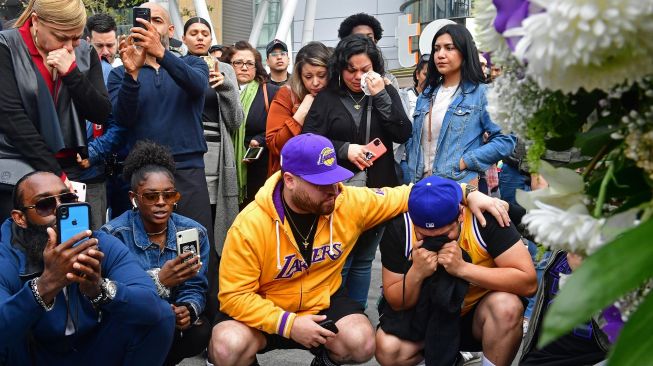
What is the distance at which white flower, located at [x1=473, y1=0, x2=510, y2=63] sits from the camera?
1.20 m

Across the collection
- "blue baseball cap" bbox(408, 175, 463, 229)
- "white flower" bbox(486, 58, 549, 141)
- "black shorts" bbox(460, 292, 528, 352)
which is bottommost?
"black shorts" bbox(460, 292, 528, 352)

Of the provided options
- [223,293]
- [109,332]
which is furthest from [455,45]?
[109,332]

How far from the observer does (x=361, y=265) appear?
4.64m

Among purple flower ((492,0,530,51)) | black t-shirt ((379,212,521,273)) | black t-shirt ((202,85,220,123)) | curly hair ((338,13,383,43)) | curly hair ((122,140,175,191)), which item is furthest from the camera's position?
curly hair ((338,13,383,43))

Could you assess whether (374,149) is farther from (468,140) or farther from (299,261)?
(299,261)

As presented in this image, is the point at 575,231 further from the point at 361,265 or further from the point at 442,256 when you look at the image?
the point at 361,265

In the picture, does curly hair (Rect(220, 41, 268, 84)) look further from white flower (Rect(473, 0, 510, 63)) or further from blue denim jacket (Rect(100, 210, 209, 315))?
white flower (Rect(473, 0, 510, 63))

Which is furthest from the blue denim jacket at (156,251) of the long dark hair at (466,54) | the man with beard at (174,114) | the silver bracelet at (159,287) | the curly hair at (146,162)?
the long dark hair at (466,54)

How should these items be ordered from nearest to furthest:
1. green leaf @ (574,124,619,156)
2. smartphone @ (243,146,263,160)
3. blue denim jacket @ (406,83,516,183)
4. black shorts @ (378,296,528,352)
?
green leaf @ (574,124,619,156) < black shorts @ (378,296,528,352) < blue denim jacket @ (406,83,516,183) < smartphone @ (243,146,263,160)

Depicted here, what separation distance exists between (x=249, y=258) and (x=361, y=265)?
0.90 m

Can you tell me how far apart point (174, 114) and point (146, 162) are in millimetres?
438

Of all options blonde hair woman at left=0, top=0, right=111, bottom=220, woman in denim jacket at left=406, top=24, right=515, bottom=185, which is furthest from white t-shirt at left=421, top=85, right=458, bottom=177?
blonde hair woman at left=0, top=0, right=111, bottom=220

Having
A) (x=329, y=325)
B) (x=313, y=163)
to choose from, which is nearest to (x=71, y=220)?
(x=313, y=163)

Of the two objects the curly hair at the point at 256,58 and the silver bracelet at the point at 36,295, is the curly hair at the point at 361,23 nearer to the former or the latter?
the curly hair at the point at 256,58
